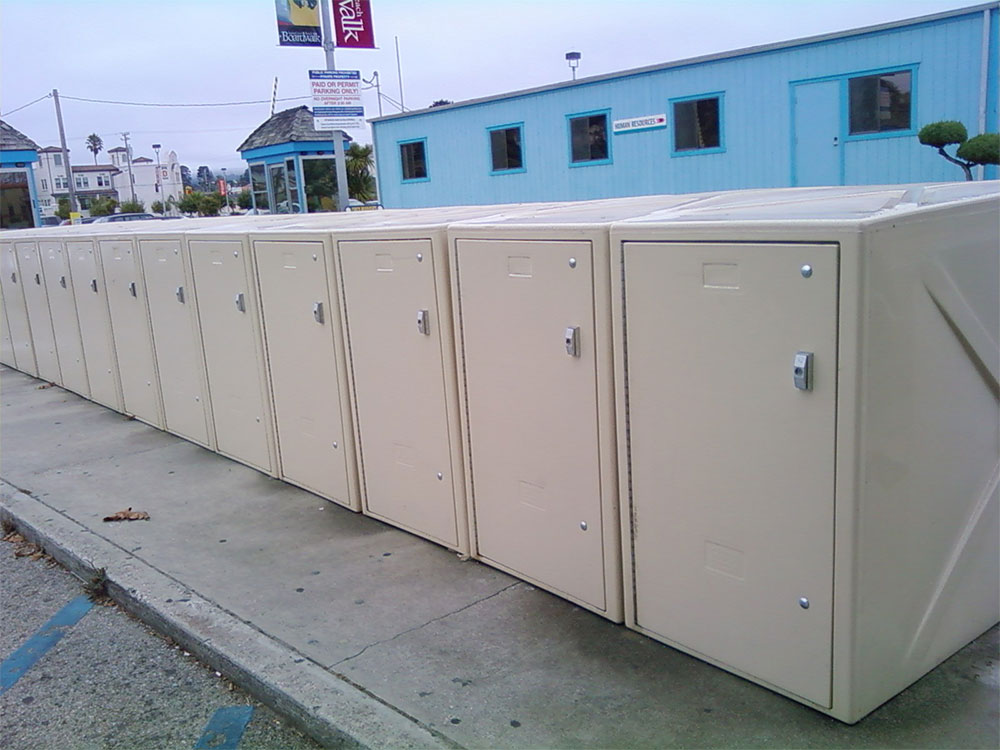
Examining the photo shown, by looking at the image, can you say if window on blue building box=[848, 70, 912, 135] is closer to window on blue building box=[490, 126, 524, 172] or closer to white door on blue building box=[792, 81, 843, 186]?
white door on blue building box=[792, 81, 843, 186]

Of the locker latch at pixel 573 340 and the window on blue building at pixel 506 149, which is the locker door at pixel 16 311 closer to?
the locker latch at pixel 573 340

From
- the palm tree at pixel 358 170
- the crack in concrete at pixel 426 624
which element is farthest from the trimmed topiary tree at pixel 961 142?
the palm tree at pixel 358 170

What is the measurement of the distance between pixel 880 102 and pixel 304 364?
1302cm

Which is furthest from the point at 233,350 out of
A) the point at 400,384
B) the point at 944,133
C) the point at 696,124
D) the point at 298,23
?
the point at 696,124

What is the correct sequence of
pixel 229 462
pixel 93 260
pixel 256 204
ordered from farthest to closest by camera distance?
1. pixel 256 204
2. pixel 93 260
3. pixel 229 462

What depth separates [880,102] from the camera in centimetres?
1440

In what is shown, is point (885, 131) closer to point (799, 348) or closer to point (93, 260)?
point (93, 260)

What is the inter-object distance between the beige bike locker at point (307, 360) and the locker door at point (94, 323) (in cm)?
249

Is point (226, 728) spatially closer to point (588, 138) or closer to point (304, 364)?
point (304, 364)

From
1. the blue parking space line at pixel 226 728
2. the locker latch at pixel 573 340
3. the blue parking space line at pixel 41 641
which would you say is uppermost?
the locker latch at pixel 573 340

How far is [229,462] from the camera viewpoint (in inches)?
211

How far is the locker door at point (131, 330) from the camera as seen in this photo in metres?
6.03

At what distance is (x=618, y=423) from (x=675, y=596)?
58cm

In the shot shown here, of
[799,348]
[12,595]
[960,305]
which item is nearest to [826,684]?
[799,348]
